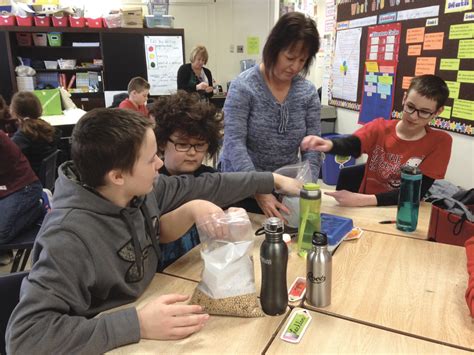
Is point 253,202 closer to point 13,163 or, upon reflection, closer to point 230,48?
point 13,163

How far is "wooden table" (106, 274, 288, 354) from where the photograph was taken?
2.83ft

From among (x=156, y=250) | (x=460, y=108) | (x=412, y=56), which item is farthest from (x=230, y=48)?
(x=156, y=250)

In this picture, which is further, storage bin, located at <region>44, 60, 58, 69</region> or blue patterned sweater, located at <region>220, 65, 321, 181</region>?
storage bin, located at <region>44, 60, 58, 69</region>

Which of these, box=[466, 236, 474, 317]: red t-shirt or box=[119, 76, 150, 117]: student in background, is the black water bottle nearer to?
box=[466, 236, 474, 317]: red t-shirt

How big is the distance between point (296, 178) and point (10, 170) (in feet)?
→ 5.58

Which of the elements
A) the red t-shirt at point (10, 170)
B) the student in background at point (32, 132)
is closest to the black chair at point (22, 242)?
the red t-shirt at point (10, 170)

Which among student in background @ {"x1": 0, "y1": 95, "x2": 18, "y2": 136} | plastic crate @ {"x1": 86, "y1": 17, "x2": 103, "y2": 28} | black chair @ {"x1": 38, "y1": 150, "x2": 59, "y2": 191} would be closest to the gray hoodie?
black chair @ {"x1": 38, "y1": 150, "x2": 59, "y2": 191}

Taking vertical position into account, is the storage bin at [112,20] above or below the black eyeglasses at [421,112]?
above

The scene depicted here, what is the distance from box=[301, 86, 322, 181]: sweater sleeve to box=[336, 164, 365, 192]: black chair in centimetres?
48

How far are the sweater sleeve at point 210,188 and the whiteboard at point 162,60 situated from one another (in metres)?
5.12

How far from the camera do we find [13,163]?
2314 mm

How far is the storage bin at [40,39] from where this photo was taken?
237 inches

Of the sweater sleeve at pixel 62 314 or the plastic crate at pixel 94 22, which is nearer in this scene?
→ the sweater sleeve at pixel 62 314

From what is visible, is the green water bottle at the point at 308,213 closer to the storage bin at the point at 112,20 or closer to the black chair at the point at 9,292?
the black chair at the point at 9,292
